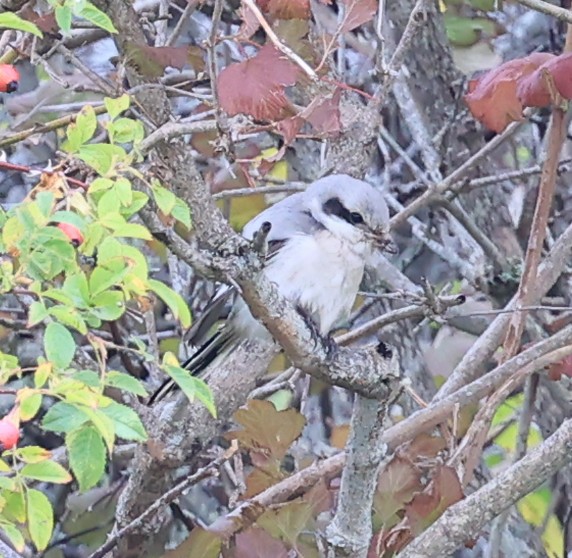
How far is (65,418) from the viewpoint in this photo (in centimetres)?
153

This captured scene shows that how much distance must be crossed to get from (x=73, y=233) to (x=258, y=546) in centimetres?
84

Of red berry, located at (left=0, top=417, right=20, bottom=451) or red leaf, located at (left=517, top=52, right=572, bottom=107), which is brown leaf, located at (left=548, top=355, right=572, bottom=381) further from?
red berry, located at (left=0, top=417, right=20, bottom=451)

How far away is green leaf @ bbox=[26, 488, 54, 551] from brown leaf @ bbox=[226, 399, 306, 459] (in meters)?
0.94

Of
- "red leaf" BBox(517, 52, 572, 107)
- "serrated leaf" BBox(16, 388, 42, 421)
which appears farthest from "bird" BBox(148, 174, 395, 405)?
"serrated leaf" BBox(16, 388, 42, 421)

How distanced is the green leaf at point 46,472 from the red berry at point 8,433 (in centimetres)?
6

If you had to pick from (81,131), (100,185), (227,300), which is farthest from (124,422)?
(227,300)

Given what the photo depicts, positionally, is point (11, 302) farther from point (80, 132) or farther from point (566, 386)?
point (80, 132)

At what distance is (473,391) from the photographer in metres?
2.86

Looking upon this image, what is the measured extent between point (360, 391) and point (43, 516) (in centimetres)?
70

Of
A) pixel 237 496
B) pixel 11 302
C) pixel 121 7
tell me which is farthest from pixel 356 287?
pixel 11 302

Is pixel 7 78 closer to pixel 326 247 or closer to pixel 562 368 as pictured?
pixel 326 247

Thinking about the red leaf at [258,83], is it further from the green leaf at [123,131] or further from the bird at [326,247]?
the green leaf at [123,131]

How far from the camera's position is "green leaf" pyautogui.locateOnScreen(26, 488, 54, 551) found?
1.57 m

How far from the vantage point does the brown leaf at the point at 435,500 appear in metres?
2.36
